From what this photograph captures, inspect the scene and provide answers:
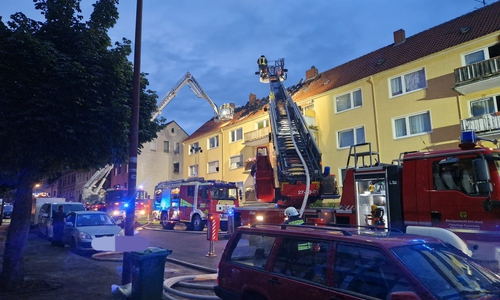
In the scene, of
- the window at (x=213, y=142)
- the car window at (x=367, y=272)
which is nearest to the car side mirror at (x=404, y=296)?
the car window at (x=367, y=272)

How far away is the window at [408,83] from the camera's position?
65.6ft

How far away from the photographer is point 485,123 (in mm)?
16359

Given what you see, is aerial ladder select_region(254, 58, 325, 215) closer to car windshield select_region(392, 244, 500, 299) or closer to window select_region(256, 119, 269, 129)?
car windshield select_region(392, 244, 500, 299)

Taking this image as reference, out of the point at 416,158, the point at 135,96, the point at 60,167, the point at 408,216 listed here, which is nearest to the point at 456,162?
the point at 416,158

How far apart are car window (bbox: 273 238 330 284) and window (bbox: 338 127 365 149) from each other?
19465mm

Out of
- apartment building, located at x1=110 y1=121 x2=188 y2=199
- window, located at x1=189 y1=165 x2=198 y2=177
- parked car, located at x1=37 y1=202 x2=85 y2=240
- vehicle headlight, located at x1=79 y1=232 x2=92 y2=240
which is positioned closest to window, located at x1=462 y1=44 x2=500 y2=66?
vehicle headlight, located at x1=79 y1=232 x2=92 y2=240

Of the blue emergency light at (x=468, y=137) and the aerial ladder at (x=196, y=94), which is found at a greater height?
the aerial ladder at (x=196, y=94)

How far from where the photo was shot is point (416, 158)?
7168 millimetres

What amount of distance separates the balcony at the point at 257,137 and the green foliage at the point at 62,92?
20431 mm

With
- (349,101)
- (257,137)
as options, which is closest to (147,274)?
(349,101)

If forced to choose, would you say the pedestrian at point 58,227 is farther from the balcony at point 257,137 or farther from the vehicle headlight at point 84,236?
the balcony at point 257,137

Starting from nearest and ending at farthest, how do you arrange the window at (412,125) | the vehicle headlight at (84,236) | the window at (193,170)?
the vehicle headlight at (84,236) < the window at (412,125) < the window at (193,170)

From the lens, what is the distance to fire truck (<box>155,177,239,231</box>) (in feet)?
62.2

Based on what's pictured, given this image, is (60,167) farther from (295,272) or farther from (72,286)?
(295,272)
